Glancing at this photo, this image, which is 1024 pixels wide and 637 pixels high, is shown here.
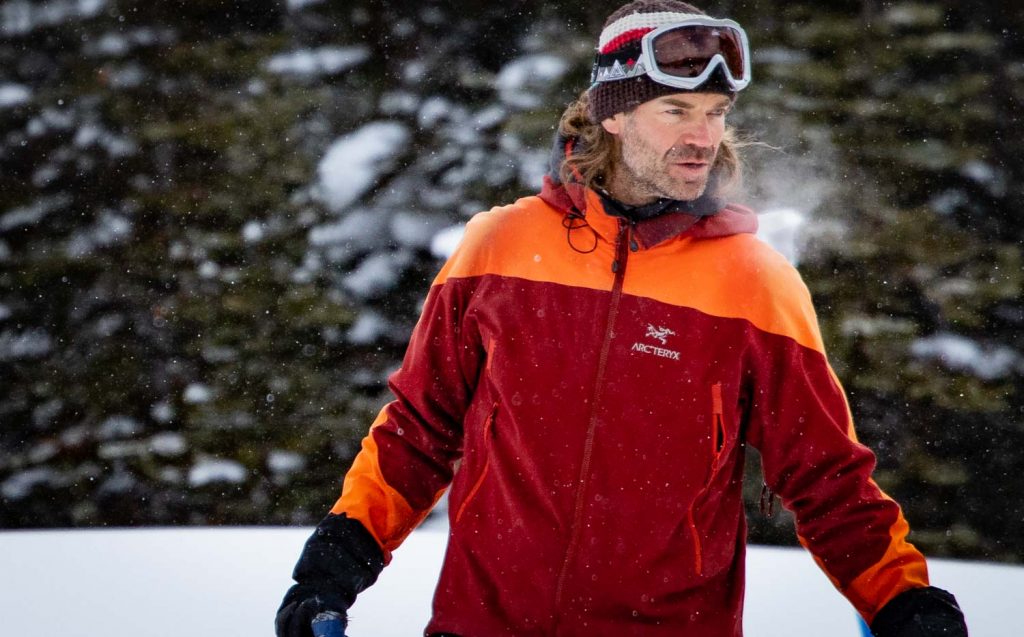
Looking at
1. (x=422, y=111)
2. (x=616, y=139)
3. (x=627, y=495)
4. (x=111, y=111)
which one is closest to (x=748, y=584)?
(x=627, y=495)

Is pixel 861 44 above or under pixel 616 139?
under

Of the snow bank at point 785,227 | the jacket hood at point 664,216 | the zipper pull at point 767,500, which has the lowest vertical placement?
the snow bank at point 785,227

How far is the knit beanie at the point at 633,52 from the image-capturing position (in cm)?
168

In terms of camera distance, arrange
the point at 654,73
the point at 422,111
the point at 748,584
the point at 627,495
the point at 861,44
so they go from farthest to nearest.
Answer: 1. the point at 422,111
2. the point at 861,44
3. the point at 748,584
4. the point at 654,73
5. the point at 627,495

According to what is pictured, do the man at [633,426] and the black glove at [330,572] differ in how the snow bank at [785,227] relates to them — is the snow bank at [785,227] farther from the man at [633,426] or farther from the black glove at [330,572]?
the black glove at [330,572]

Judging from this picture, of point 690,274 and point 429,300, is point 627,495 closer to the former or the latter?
point 690,274

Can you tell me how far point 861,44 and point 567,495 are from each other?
4.19 m

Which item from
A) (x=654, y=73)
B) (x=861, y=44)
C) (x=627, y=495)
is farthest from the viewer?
(x=861, y=44)

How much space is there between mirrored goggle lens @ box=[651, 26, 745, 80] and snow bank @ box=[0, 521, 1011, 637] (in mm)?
1058

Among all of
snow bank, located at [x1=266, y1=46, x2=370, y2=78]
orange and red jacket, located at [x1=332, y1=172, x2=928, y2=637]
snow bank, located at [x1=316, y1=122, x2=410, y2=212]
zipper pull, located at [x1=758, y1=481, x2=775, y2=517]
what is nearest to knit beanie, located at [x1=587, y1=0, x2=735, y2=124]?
orange and red jacket, located at [x1=332, y1=172, x2=928, y2=637]

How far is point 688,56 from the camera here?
1671 mm

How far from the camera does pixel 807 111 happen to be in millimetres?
A: 5070

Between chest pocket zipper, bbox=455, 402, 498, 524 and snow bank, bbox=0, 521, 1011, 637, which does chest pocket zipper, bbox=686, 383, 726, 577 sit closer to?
chest pocket zipper, bbox=455, 402, 498, 524

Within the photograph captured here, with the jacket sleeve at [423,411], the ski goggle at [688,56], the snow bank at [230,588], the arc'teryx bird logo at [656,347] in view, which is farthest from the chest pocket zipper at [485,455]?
the ski goggle at [688,56]
